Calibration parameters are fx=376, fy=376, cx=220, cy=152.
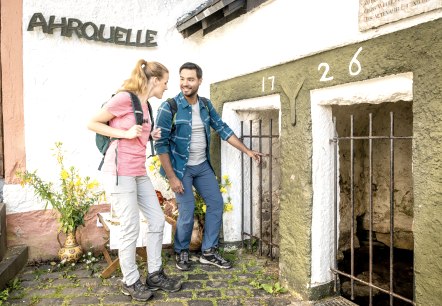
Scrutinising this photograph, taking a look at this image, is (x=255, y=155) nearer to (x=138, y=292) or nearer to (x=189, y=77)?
(x=189, y=77)

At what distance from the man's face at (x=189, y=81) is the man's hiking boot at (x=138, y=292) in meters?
1.91

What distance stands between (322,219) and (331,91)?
1.10 metres

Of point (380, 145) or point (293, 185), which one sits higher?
point (380, 145)

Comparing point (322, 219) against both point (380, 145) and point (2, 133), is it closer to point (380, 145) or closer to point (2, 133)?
point (380, 145)

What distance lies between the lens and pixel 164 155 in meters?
3.80

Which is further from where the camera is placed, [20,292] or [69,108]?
[69,108]

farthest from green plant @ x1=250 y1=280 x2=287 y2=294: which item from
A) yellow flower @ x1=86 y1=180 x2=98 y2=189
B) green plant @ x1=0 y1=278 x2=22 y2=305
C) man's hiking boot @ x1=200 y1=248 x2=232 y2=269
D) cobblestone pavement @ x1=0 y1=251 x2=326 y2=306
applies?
green plant @ x1=0 y1=278 x2=22 y2=305

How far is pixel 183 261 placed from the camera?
402cm

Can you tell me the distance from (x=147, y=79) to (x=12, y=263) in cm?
235

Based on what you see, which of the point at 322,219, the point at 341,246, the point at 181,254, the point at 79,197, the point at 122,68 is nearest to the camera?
the point at 322,219

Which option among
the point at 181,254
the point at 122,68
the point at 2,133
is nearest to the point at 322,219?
the point at 181,254

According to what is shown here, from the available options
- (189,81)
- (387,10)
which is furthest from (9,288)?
(387,10)

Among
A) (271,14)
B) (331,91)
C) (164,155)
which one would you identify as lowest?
(164,155)

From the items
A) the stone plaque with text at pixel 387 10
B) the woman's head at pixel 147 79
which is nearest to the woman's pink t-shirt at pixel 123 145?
the woman's head at pixel 147 79
